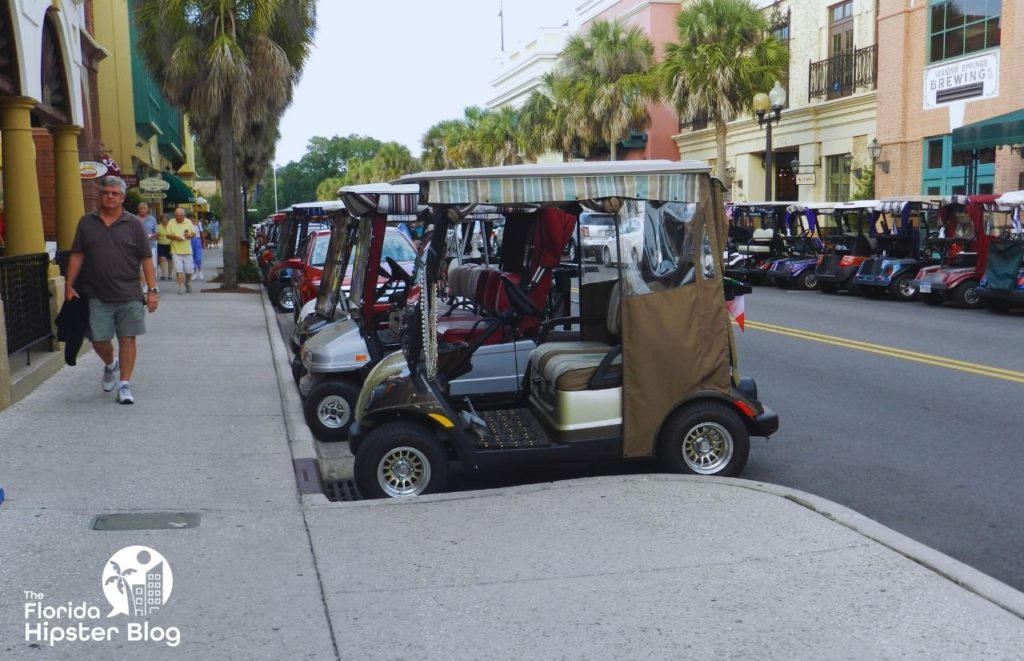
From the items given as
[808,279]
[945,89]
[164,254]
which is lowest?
[808,279]

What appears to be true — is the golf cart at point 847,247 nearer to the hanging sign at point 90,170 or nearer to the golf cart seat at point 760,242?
the golf cart seat at point 760,242

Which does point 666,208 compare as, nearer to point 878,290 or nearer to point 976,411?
point 976,411

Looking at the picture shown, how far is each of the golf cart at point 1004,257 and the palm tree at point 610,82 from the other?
83.9ft

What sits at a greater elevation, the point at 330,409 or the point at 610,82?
the point at 610,82

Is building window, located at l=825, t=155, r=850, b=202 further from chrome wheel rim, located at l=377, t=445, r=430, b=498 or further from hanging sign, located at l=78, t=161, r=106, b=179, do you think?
chrome wheel rim, located at l=377, t=445, r=430, b=498

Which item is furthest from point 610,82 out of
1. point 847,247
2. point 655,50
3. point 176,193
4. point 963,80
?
point 847,247

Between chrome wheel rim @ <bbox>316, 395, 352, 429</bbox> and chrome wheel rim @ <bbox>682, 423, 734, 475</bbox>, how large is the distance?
324 cm

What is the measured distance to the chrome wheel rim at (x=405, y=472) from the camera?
6.70m

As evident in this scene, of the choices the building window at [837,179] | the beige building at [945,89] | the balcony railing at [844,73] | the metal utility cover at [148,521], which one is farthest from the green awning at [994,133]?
the metal utility cover at [148,521]

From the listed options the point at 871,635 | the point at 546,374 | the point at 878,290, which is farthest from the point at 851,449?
the point at 878,290

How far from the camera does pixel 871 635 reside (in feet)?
14.5

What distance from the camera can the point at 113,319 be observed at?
9.14 m

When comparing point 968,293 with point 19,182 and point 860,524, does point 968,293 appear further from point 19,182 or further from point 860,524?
point 19,182

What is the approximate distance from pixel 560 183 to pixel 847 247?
60.1 ft
